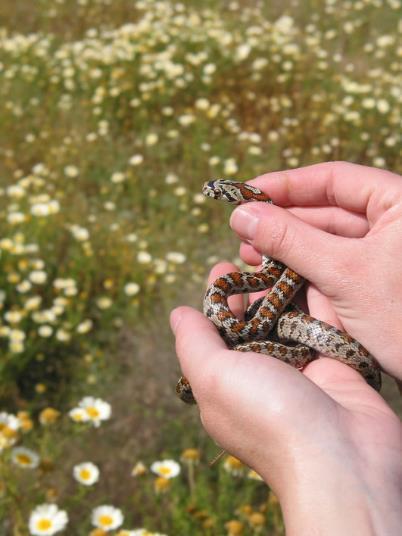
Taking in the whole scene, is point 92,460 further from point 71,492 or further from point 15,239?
point 15,239

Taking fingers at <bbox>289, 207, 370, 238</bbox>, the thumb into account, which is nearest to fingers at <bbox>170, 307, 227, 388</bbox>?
the thumb

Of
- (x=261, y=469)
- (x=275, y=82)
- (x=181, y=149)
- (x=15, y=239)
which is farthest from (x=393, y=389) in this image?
(x=275, y=82)

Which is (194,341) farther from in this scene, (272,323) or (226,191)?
(226,191)

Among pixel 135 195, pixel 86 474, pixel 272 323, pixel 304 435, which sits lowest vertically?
pixel 135 195

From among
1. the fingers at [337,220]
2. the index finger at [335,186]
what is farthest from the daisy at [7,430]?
the fingers at [337,220]

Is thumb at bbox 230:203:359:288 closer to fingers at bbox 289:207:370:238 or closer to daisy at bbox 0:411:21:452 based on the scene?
fingers at bbox 289:207:370:238

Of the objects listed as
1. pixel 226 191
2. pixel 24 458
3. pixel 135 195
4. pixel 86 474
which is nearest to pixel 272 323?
pixel 226 191

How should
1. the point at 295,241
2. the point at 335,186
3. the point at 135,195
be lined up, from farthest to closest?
the point at 135,195
the point at 335,186
the point at 295,241
